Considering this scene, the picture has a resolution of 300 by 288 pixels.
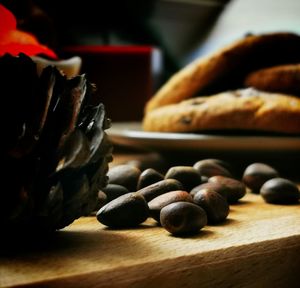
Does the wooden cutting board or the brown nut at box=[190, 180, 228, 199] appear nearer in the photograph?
the wooden cutting board

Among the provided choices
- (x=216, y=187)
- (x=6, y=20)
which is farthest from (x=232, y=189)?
(x=6, y=20)

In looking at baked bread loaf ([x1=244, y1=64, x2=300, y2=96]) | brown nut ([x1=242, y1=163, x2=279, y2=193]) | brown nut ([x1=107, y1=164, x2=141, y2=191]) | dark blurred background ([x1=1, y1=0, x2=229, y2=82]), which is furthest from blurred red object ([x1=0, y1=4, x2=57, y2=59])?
dark blurred background ([x1=1, y1=0, x2=229, y2=82])

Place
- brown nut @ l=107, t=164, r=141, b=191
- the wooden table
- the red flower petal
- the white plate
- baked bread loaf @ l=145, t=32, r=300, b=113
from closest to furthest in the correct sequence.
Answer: the wooden table
the red flower petal
brown nut @ l=107, t=164, r=141, b=191
the white plate
baked bread loaf @ l=145, t=32, r=300, b=113

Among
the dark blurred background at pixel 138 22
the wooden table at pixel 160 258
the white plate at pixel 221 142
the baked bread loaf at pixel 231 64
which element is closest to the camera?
the wooden table at pixel 160 258

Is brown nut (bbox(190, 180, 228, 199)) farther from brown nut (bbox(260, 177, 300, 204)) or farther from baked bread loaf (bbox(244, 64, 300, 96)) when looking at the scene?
baked bread loaf (bbox(244, 64, 300, 96))

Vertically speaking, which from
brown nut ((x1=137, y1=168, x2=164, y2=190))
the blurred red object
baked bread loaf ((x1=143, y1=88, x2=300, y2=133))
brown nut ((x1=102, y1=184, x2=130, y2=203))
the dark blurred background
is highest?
the dark blurred background

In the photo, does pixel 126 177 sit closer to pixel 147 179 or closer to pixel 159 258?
pixel 147 179

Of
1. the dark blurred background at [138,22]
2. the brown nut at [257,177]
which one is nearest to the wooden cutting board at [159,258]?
the brown nut at [257,177]

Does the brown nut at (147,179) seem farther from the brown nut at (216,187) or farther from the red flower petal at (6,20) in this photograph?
the red flower petal at (6,20)
